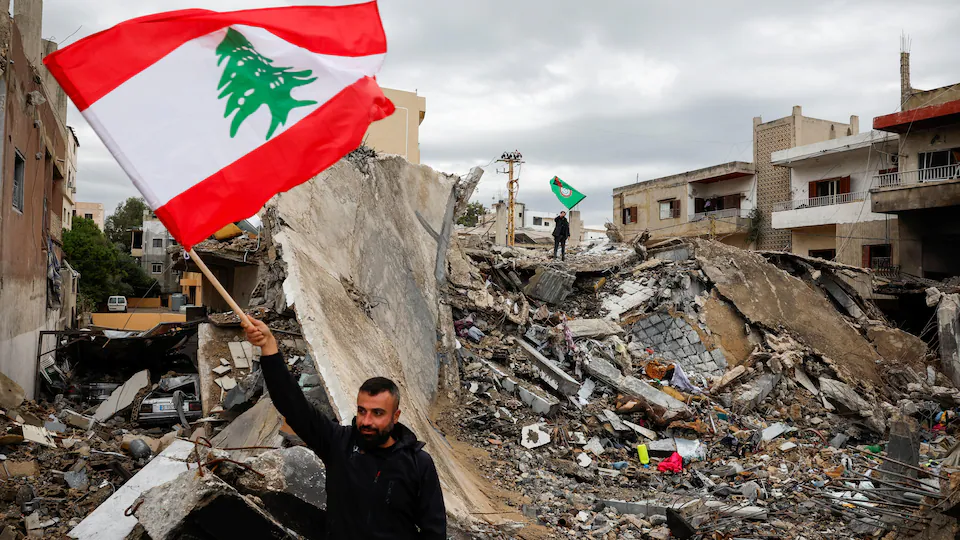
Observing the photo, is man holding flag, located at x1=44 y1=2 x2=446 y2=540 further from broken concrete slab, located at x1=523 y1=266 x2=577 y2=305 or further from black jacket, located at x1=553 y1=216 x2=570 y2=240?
black jacket, located at x1=553 y1=216 x2=570 y2=240

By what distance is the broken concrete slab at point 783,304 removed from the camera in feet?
41.8

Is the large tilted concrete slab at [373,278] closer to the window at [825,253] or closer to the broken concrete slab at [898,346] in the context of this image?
the broken concrete slab at [898,346]

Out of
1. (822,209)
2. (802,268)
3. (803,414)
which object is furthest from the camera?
(822,209)

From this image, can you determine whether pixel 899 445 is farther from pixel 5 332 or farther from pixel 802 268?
pixel 5 332

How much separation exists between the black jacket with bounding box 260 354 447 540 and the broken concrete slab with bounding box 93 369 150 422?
637cm

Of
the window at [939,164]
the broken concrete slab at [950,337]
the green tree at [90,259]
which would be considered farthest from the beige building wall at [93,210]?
the broken concrete slab at [950,337]

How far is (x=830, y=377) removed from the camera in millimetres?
11820

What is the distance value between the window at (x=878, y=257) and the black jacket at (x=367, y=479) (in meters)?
21.6

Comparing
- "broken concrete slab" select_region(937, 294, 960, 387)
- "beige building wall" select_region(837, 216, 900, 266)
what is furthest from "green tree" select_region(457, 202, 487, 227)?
"broken concrete slab" select_region(937, 294, 960, 387)

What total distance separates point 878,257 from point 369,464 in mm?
22334

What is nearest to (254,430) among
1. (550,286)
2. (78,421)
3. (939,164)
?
(78,421)

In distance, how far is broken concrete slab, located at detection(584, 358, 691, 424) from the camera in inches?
366

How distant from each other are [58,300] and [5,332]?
519 centimetres

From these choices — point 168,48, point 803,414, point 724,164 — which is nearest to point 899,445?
point 803,414
